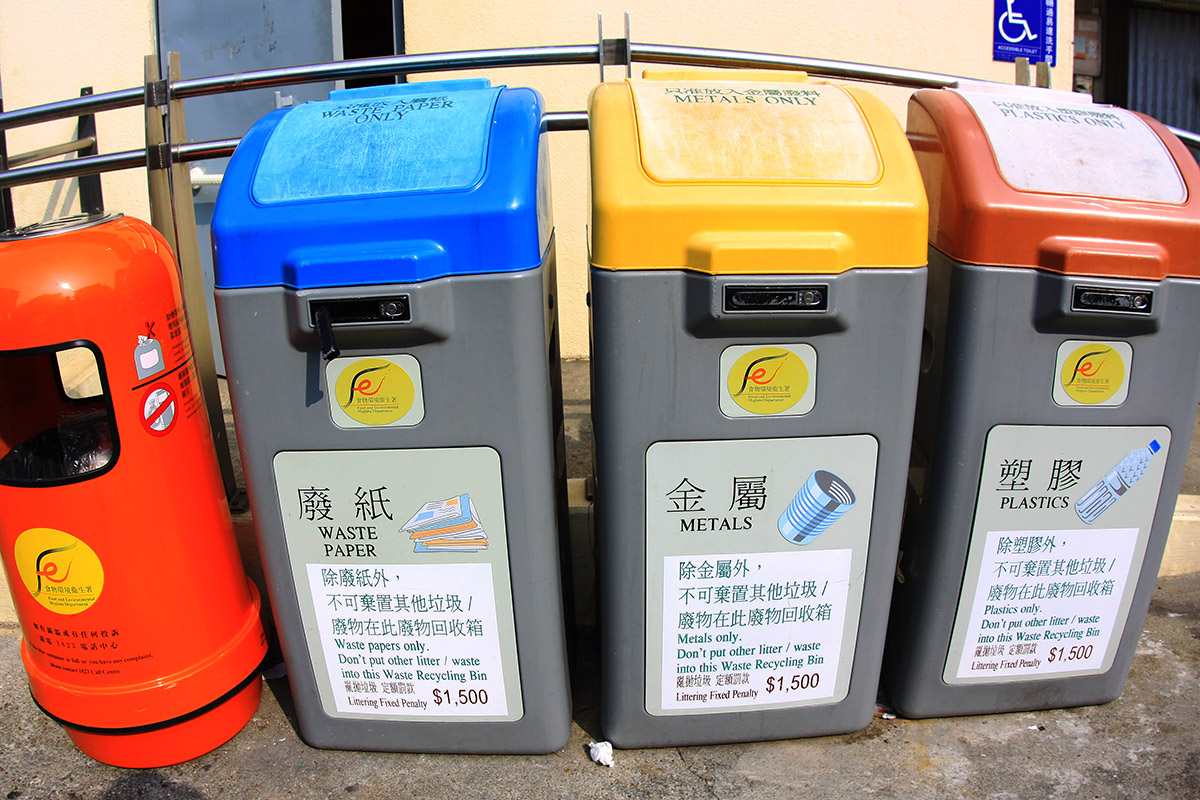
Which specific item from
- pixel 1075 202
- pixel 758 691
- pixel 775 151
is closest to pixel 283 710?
pixel 758 691

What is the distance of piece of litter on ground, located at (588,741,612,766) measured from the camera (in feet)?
6.93

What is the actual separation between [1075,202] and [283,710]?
239 centimetres

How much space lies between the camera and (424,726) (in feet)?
6.87

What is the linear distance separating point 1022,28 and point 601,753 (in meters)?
4.36

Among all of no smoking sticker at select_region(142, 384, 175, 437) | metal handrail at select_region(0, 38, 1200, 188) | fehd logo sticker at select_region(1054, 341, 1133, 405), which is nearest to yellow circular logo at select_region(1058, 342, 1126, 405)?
fehd logo sticker at select_region(1054, 341, 1133, 405)

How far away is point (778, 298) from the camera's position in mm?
1678

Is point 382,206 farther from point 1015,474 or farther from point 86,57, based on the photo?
point 86,57

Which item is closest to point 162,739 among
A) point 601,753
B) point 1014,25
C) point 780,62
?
point 601,753

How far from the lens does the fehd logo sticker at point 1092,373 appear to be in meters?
1.86

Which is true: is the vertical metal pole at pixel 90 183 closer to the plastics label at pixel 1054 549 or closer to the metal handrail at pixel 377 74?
the metal handrail at pixel 377 74

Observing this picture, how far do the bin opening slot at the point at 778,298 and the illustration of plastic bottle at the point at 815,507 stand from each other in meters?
0.40

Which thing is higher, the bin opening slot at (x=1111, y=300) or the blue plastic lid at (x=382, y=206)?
the blue plastic lid at (x=382, y=206)

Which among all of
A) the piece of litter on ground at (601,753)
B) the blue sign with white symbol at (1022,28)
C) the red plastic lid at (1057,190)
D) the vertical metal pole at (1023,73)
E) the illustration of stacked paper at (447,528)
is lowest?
the piece of litter on ground at (601,753)

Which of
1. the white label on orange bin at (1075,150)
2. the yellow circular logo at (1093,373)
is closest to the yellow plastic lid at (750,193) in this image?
the white label on orange bin at (1075,150)
